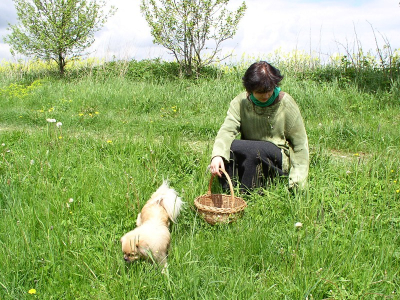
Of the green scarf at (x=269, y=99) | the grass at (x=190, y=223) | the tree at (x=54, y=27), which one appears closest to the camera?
the grass at (x=190, y=223)

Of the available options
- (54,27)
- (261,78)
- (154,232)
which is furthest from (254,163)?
(54,27)

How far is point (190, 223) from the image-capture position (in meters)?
3.01

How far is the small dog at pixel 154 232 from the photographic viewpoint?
2.36 meters

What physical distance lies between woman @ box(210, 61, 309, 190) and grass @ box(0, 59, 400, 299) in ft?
0.60

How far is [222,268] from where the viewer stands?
7.65 feet

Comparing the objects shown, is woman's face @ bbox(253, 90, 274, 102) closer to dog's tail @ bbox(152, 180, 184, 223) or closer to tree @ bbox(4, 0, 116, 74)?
dog's tail @ bbox(152, 180, 184, 223)

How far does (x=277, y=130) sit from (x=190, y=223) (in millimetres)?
1233

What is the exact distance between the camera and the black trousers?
131 inches

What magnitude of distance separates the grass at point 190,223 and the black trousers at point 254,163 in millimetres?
132

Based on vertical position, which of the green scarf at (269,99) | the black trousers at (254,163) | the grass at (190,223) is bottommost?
the grass at (190,223)

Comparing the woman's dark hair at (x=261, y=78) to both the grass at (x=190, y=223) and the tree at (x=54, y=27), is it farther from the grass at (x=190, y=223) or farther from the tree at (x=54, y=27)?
the tree at (x=54, y=27)

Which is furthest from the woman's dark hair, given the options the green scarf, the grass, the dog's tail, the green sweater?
the dog's tail

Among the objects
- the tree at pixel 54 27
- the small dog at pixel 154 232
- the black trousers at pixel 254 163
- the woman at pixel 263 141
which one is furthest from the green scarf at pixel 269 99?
Answer: the tree at pixel 54 27

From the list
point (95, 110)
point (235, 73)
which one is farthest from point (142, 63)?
point (95, 110)
